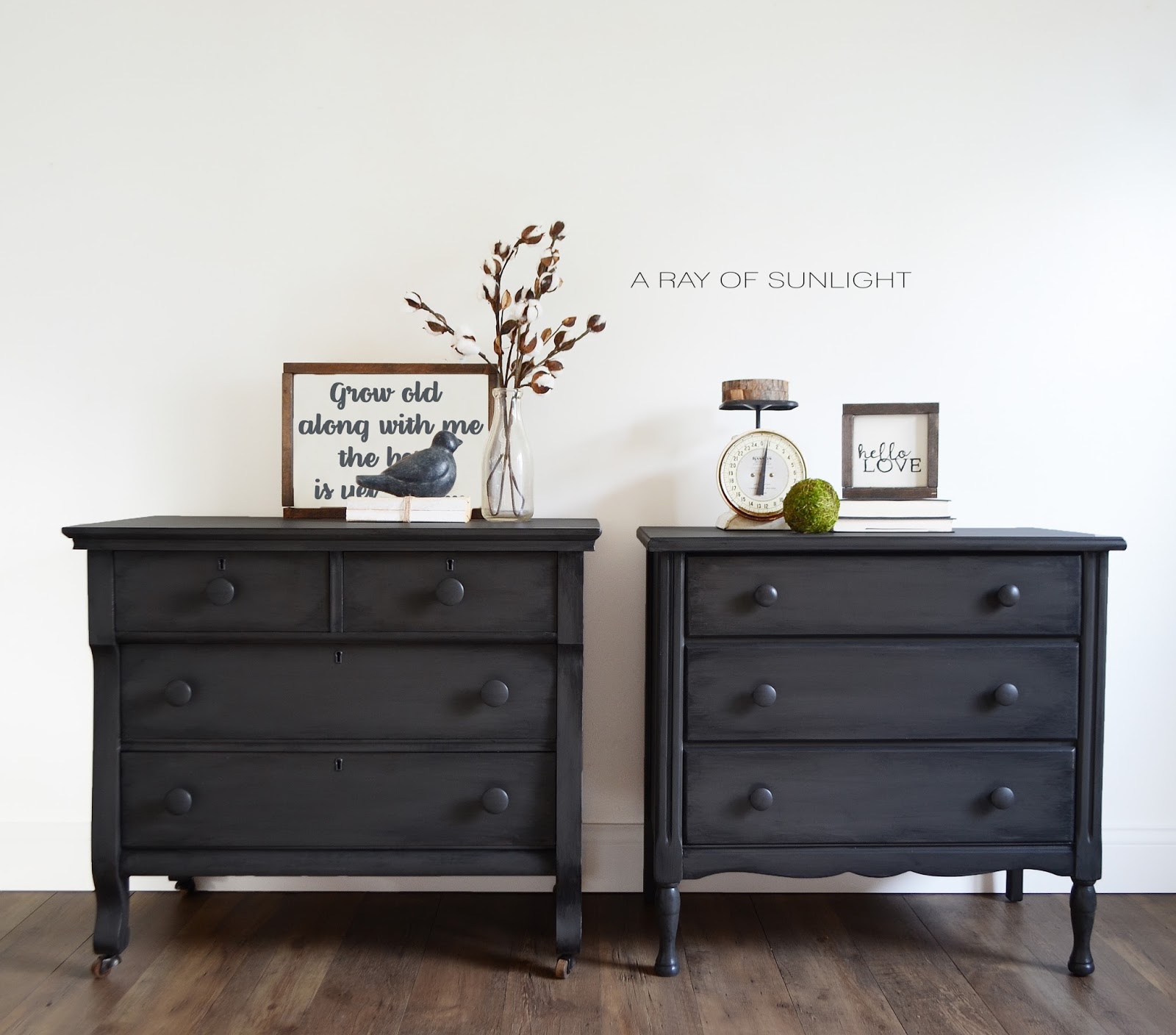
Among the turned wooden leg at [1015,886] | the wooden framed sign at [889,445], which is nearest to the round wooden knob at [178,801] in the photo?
the wooden framed sign at [889,445]

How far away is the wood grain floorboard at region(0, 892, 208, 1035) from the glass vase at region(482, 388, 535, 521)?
1157 mm

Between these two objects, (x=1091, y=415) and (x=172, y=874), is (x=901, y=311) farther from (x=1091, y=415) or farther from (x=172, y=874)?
(x=172, y=874)

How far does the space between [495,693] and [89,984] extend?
99cm

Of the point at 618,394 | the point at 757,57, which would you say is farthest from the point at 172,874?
the point at 757,57

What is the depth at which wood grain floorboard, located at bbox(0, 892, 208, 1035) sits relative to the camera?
5.06 feet

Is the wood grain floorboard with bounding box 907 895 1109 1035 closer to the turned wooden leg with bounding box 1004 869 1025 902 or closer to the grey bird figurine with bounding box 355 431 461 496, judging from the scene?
the turned wooden leg with bounding box 1004 869 1025 902

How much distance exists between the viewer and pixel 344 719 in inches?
65.8

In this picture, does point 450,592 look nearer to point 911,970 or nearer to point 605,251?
point 605,251

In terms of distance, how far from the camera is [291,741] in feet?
5.50

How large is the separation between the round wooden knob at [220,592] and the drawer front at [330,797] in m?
0.31

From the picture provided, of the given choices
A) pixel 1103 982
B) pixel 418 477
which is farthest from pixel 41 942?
pixel 1103 982

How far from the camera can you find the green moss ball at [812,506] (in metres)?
1.75

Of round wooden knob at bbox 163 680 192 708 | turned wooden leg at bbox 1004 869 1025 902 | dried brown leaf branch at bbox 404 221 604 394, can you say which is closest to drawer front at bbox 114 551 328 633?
round wooden knob at bbox 163 680 192 708

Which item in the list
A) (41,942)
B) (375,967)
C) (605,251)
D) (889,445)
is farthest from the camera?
(605,251)
